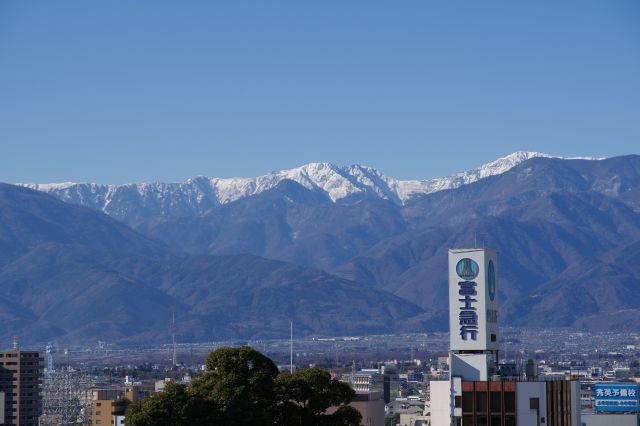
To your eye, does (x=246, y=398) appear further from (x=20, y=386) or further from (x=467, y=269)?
(x=20, y=386)

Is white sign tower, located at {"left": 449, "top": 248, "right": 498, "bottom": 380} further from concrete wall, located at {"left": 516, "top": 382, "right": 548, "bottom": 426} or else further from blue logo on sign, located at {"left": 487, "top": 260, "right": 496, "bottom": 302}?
concrete wall, located at {"left": 516, "top": 382, "right": 548, "bottom": 426}

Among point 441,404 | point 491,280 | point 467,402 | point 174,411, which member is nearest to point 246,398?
point 174,411

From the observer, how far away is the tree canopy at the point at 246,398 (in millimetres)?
66688

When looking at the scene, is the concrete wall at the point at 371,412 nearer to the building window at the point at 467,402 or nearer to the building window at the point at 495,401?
the building window at the point at 467,402

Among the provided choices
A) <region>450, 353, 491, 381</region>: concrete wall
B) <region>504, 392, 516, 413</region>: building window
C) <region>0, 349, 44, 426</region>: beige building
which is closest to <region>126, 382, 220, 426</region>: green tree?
<region>450, 353, 491, 381</region>: concrete wall

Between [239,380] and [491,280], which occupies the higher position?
[491,280]

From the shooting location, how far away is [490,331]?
71562mm

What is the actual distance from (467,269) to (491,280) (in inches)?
55.8

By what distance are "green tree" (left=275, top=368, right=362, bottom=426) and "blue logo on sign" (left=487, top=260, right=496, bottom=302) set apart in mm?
8314

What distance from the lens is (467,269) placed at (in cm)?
7106

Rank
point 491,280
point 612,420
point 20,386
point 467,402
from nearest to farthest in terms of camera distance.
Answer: point 467,402
point 491,280
point 612,420
point 20,386

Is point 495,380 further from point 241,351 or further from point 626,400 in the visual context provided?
point 626,400

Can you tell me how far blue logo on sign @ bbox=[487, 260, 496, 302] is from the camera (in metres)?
71.4

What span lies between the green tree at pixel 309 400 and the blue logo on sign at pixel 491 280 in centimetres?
831
